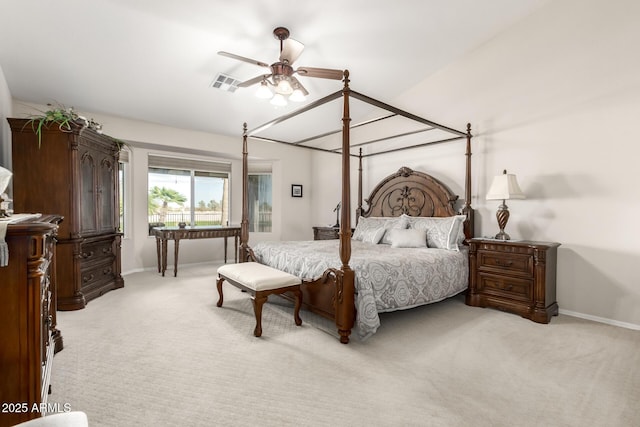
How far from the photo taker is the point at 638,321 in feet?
10.0

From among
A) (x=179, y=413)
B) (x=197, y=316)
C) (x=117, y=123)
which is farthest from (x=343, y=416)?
(x=117, y=123)

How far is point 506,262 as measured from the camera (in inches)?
137

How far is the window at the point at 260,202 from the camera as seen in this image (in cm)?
691

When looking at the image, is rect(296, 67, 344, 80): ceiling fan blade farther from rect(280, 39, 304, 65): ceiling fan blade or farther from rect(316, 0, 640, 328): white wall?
rect(316, 0, 640, 328): white wall

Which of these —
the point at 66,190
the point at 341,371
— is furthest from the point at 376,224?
the point at 66,190

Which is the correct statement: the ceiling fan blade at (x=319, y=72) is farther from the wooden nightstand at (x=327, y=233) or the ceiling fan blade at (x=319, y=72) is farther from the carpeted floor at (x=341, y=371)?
the wooden nightstand at (x=327, y=233)

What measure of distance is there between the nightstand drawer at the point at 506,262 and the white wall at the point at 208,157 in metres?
4.16

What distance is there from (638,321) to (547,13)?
11.3 ft

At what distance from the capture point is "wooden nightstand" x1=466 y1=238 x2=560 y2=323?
321 cm

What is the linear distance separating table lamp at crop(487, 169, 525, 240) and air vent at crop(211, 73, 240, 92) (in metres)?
3.64

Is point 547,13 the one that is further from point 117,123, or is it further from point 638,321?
point 117,123

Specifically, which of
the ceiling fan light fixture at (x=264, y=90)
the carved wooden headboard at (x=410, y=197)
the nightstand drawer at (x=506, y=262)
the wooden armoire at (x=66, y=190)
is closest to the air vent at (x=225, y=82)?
the ceiling fan light fixture at (x=264, y=90)

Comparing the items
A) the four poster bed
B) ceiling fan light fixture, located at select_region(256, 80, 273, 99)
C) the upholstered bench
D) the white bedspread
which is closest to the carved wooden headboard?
the four poster bed

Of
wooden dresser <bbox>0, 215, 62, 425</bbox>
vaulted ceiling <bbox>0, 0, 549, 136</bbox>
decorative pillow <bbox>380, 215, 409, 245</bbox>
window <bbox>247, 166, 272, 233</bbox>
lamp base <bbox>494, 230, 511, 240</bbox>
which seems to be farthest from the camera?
window <bbox>247, 166, 272, 233</bbox>
